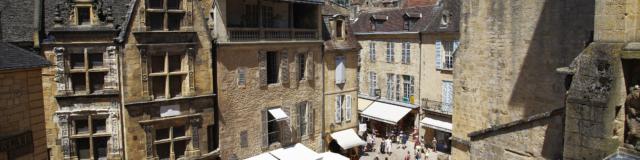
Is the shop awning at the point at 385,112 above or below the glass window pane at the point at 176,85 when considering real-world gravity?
below

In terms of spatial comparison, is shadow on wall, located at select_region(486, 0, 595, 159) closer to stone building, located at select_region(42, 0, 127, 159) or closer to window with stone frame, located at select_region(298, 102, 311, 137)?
window with stone frame, located at select_region(298, 102, 311, 137)

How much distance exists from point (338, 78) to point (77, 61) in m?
12.4

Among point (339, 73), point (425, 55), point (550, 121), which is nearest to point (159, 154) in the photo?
point (339, 73)

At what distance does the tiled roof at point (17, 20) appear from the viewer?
54.2 feet

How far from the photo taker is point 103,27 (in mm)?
16953

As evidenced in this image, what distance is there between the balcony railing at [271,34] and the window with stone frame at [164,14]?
215 cm

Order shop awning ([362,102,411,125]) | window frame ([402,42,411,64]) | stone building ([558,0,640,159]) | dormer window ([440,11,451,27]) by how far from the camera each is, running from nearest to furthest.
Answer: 1. stone building ([558,0,640,159])
2. dormer window ([440,11,451,27])
3. shop awning ([362,102,411,125])
4. window frame ([402,42,411,64])

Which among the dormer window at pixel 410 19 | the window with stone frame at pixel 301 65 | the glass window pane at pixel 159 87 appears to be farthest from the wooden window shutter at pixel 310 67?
the dormer window at pixel 410 19

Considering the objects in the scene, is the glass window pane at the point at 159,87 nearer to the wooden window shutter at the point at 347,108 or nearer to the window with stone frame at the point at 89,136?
the window with stone frame at the point at 89,136

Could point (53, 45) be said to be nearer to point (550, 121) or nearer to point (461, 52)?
point (461, 52)

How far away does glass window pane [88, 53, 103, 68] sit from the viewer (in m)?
17.2

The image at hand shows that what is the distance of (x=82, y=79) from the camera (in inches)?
680

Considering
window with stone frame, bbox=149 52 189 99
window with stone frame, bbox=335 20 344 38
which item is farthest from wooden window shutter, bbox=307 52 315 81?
window with stone frame, bbox=149 52 189 99

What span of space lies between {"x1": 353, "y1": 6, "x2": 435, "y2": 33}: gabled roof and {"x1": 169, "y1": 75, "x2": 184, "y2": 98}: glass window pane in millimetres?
18143
